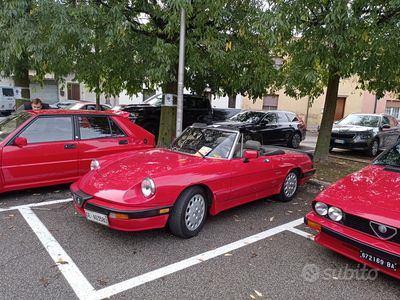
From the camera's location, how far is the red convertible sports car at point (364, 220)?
10.2 ft

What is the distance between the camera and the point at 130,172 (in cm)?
421

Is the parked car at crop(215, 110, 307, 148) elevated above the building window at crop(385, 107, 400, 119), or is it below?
below

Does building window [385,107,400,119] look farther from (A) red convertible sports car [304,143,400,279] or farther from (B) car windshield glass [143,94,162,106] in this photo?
(A) red convertible sports car [304,143,400,279]

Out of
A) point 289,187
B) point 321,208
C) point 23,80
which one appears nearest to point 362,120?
point 289,187

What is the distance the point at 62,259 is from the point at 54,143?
258 centimetres

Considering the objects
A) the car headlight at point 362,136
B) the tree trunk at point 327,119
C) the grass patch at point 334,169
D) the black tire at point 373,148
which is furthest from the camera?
the black tire at point 373,148

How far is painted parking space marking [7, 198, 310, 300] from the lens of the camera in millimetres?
3062

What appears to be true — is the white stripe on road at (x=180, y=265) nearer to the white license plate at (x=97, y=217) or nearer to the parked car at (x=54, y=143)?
the white license plate at (x=97, y=217)

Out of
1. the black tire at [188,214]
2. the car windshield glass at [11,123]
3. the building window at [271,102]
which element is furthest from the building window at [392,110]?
the car windshield glass at [11,123]

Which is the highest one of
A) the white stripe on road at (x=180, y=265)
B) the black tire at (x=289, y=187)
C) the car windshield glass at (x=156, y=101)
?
the car windshield glass at (x=156, y=101)

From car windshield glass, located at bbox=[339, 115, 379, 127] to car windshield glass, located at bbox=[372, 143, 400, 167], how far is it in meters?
8.28

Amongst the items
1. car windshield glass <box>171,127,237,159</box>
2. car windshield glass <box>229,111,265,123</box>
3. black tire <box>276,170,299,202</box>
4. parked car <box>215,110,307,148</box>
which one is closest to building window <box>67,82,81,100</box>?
parked car <box>215,110,307,148</box>

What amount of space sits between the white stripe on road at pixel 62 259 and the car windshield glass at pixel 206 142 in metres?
2.11

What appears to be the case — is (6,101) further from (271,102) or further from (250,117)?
(271,102)
